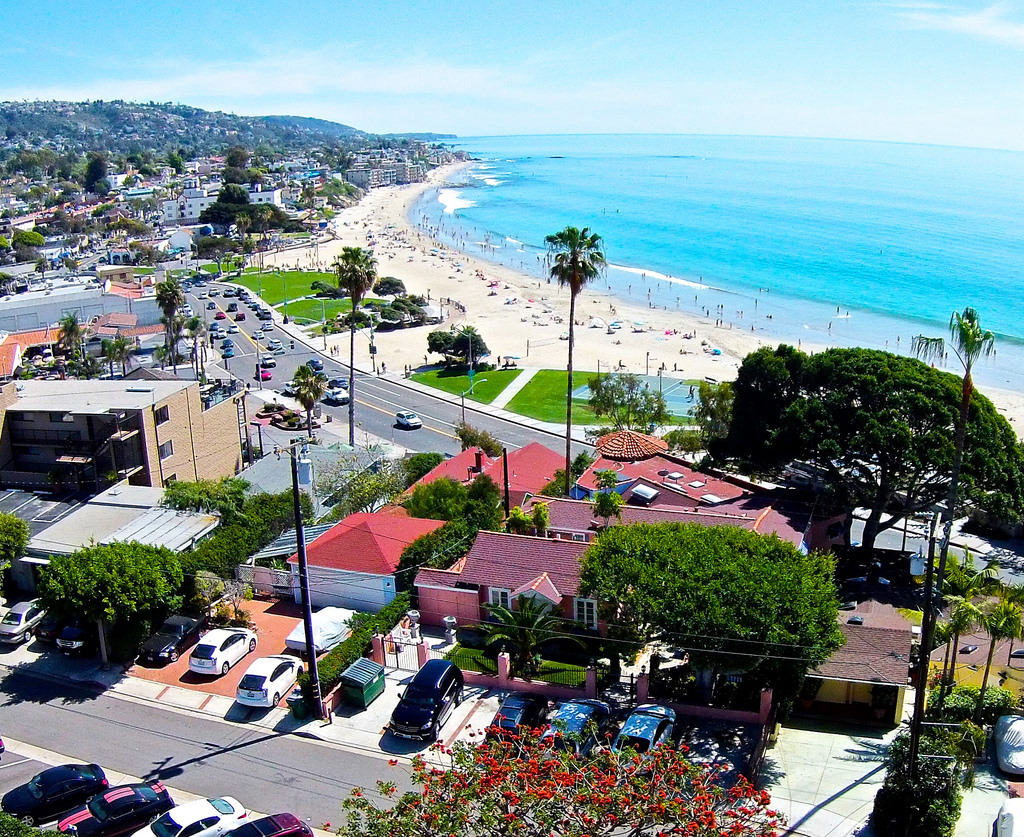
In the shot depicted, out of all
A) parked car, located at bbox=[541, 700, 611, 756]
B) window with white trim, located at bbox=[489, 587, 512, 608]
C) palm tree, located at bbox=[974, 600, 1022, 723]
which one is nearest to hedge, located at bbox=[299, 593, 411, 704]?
window with white trim, located at bbox=[489, 587, 512, 608]

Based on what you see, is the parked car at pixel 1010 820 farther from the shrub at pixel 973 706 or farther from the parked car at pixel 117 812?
the parked car at pixel 117 812

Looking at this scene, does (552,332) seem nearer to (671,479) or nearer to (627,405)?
(627,405)

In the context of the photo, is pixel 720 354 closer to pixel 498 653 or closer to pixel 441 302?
pixel 441 302

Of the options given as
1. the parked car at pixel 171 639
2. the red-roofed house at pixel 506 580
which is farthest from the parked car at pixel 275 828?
the red-roofed house at pixel 506 580

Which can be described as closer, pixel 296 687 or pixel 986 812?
pixel 986 812

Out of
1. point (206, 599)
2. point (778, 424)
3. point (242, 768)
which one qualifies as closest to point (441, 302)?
point (778, 424)

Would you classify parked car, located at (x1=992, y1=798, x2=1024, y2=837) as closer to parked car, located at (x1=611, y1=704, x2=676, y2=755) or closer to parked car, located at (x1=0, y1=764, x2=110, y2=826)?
parked car, located at (x1=611, y1=704, x2=676, y2=755)
